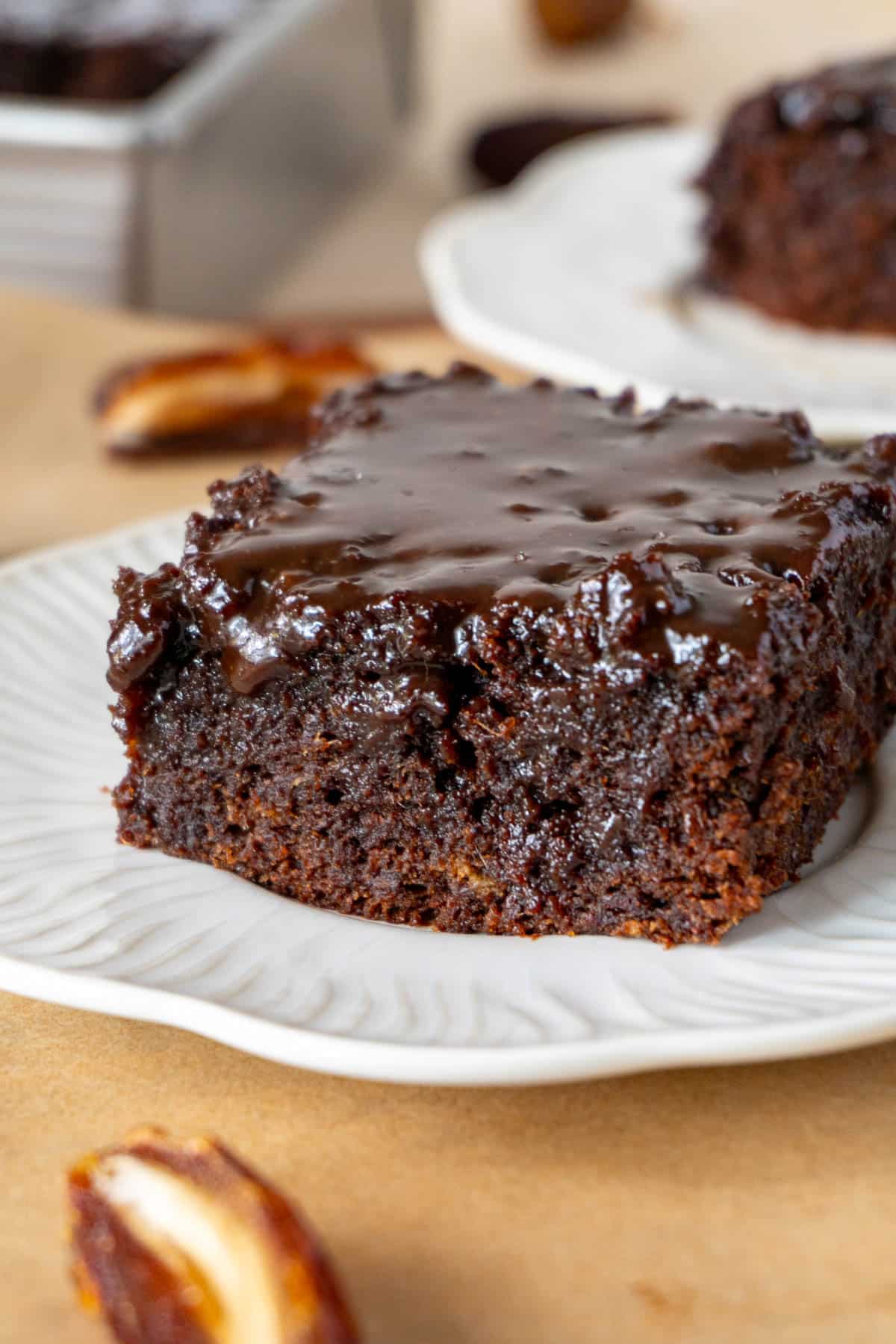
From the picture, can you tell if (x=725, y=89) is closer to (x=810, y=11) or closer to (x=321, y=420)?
(x=810, y=11)

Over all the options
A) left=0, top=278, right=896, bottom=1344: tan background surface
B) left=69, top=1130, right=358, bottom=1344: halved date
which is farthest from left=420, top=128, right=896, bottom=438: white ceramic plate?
left=69, top=1130, right=358, bottom=1344: halved date

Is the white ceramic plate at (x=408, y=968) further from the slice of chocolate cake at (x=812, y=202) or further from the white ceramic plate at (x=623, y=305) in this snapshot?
the slice of chocolate cake at (x=812, y=202)

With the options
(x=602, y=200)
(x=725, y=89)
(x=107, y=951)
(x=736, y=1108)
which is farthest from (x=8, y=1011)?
(x=725, y=89)

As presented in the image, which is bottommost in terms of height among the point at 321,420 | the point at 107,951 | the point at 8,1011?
the point at 8,1011

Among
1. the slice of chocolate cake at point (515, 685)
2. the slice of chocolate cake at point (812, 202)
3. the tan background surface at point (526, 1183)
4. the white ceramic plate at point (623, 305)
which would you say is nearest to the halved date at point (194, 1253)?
the tan background surface at point (526, 1183)

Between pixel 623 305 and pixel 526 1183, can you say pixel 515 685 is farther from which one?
pixel 623 305

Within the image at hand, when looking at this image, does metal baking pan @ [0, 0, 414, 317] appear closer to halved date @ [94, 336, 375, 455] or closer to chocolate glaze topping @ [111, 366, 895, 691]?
halved date @ [94, 336, 375, 455]
